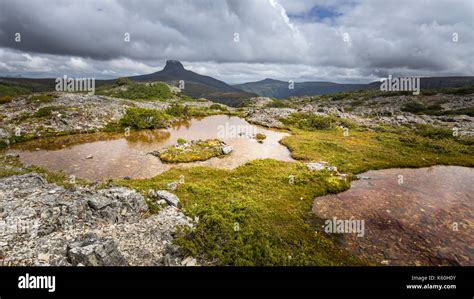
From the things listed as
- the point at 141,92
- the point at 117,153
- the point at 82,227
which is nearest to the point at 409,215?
the point at 82,227

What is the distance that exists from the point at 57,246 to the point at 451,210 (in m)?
21.9

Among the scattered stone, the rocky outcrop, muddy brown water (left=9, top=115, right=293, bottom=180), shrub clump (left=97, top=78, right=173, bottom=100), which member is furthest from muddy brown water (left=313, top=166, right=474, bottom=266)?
shrub clump (left=97, top=78, right=173, bottom=100)

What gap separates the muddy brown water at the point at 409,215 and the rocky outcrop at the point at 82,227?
30.6 feet

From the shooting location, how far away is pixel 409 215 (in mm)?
14195

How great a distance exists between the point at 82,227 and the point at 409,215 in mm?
18222

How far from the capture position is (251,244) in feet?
36.3

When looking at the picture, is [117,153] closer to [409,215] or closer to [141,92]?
[409,215]

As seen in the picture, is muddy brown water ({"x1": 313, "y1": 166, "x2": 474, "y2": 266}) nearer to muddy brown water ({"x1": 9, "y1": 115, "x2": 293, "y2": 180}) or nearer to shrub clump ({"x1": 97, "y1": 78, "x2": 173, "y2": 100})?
muddy brown water ({"x1": 9, "y1": 115, "x2": 293, "y2": 180})

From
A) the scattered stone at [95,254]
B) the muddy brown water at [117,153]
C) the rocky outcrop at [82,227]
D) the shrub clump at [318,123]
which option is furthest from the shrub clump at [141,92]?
the scattered stone at [95,254]

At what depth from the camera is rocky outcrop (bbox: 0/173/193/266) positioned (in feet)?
29.5

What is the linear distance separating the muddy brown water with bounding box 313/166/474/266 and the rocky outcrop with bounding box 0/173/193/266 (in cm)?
932

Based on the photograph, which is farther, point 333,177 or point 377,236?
point 333,177
